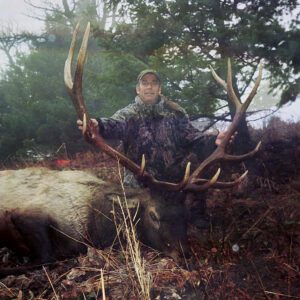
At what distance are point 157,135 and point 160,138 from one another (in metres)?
0.06

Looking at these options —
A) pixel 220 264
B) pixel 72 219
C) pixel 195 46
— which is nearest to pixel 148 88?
pixel 195 46

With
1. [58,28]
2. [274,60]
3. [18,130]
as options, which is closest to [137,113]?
[274,60]

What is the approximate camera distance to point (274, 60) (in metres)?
5.27

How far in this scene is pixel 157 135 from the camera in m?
4.98

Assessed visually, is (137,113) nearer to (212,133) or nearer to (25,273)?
(212,133)

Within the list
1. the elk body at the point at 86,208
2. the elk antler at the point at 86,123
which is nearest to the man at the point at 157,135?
the elk body at the point at 86,208

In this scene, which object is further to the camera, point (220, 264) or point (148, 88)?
point (148, 88)

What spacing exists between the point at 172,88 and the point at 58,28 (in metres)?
8.04

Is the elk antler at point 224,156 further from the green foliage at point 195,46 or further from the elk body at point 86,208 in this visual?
the green foliage at point 195,46

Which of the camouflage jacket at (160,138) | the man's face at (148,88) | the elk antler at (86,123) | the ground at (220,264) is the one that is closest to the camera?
the ground at (220,264)

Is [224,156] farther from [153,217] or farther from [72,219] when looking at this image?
[72,219]

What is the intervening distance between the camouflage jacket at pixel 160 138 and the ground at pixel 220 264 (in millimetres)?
697

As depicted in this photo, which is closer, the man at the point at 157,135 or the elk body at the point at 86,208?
the elk body at the point at 86,208

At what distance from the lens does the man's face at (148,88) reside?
16.5 ft
